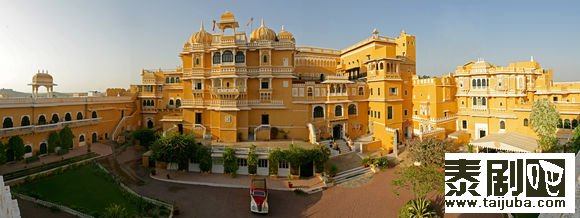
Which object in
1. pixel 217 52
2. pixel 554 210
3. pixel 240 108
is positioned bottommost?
pixel 554 210

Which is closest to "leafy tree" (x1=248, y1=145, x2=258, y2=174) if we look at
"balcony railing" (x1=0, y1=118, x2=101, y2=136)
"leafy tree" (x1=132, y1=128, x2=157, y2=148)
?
"leafy tree" (x1=132, y1=128, x2=157, y2=148)

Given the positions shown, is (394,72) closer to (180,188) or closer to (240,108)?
(240,108)

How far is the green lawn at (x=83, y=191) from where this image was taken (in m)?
16.8

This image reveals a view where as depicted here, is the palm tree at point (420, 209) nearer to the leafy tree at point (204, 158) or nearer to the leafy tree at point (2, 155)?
the leafy tree at point (204, 158)

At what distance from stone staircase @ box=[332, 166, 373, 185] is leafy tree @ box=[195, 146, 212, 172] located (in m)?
10.7

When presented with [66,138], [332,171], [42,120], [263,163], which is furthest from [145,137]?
[332,171]

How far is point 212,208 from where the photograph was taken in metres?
18.4

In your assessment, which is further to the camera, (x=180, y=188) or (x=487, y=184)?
(x=180, y=188)

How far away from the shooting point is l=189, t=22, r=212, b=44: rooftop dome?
31297mm

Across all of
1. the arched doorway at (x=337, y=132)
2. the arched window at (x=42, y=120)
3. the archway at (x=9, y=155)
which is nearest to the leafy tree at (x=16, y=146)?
the archway at (x=9, y=155)

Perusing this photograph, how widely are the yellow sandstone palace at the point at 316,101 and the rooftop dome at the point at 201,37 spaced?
4.3 inches

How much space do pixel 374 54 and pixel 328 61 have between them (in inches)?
364

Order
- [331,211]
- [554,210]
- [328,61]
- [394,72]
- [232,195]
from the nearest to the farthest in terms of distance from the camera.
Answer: [554,210]
[331,211]
[232,195]
[394,72]
[328,61]

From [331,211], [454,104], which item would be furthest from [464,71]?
[331,211]
